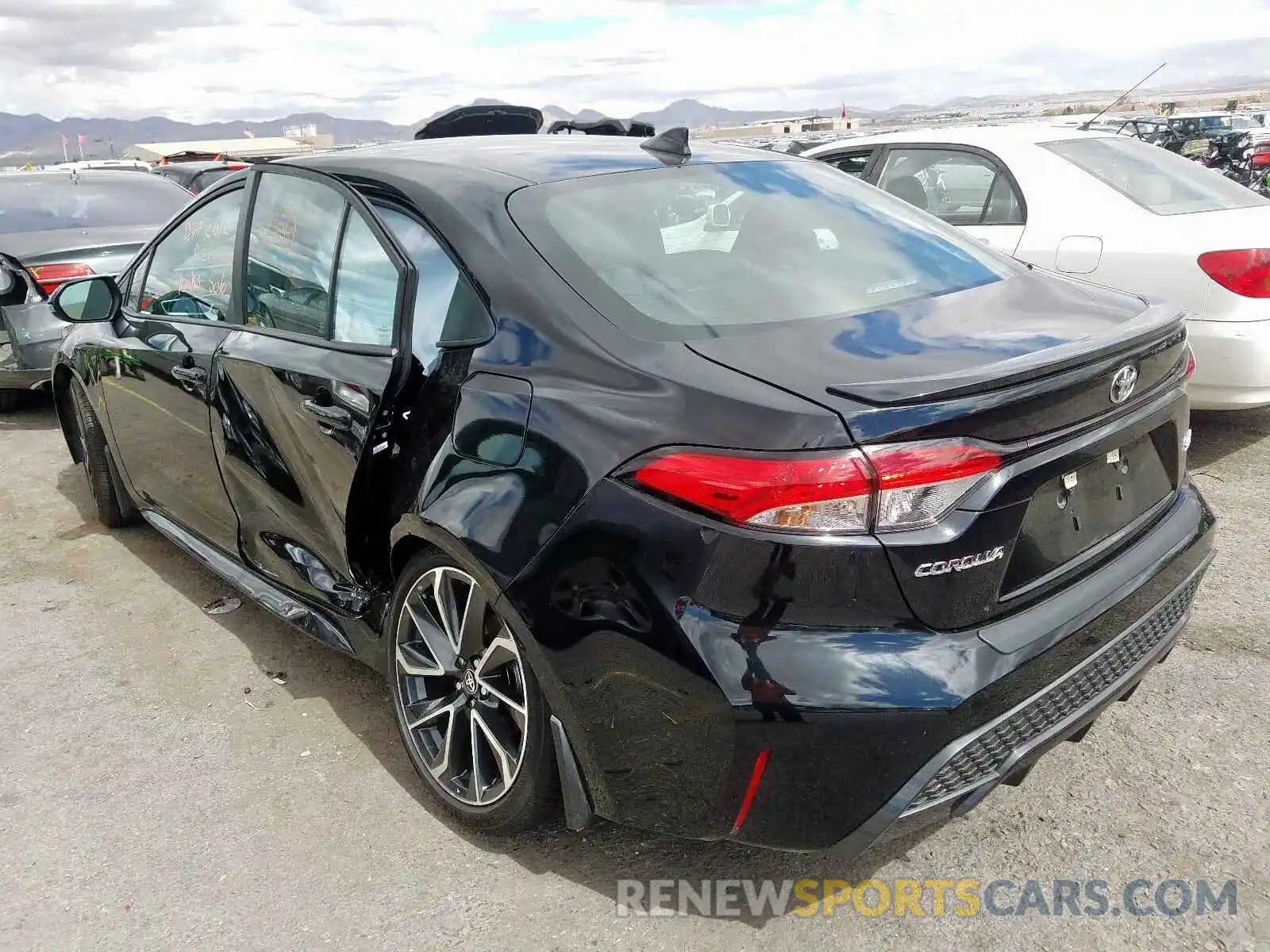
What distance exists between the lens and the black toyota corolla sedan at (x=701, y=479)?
188 cm

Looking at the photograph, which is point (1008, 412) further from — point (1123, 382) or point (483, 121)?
point (483, 121)

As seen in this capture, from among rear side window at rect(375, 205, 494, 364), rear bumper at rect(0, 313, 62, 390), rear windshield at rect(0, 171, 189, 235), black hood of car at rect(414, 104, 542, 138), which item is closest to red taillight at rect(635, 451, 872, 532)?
rear side window at rect(375, 205, 494, 364)

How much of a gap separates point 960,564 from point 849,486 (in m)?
0.27

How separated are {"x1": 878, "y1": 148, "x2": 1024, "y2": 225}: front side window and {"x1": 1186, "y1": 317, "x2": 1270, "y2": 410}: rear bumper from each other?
115 cm

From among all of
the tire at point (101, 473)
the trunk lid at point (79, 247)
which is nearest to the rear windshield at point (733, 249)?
the tire at point (101, 473)

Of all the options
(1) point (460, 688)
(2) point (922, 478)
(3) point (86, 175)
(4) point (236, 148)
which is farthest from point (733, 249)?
(4) point (236, 148)

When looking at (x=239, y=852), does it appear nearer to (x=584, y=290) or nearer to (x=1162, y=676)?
(x=584, y=290)

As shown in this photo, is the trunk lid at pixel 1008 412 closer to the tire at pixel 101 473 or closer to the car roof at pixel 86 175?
the tire at pixel 101 473

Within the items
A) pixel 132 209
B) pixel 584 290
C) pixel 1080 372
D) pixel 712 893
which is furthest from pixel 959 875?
pixel 132 209

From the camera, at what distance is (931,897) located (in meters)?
2.32

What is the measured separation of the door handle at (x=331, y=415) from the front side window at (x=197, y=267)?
778 mm

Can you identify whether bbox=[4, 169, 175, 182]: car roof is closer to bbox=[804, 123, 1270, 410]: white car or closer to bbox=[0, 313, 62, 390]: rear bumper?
bbox=[0, 313, 62, 390]: rear bumper

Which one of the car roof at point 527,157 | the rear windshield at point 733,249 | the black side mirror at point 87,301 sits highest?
the car roof at point 527,157

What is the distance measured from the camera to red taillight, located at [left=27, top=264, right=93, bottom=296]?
255 inches
